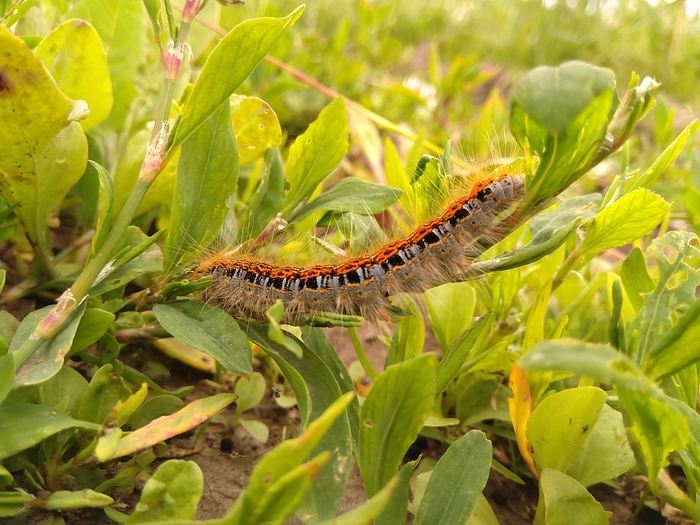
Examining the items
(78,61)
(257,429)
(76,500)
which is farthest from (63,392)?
(78,61)

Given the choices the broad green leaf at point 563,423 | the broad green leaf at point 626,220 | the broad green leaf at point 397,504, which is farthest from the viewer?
the broad green leaf at point 626,220

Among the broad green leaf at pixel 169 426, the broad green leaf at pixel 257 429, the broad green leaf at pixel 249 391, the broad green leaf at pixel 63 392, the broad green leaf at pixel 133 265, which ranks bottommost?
the broad green leaf at pixel 257 429

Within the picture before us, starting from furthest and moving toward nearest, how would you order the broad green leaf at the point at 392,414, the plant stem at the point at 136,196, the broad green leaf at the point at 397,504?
the plant stem at the point at 136,196 → the broad green leaf at the point at 397,504 → the broad green leaf at the point at 392,414

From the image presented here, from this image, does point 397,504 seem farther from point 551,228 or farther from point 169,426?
point 551,228

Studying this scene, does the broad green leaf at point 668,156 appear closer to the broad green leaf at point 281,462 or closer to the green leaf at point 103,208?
the broad green leaf at point 281,462

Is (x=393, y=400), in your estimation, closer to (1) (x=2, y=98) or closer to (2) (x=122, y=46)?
(1) (x=2, y=98)

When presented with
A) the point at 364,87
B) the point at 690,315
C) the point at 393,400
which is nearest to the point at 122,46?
the point at 393,400

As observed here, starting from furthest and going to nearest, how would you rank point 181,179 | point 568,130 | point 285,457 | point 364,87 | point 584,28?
point 584,28 < point 364,87 < point 181,179 < point 568,130 < point 285,457

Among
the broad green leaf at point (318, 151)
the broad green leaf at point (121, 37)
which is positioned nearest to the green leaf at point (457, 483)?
the broad green leaf at point (318, 151)
